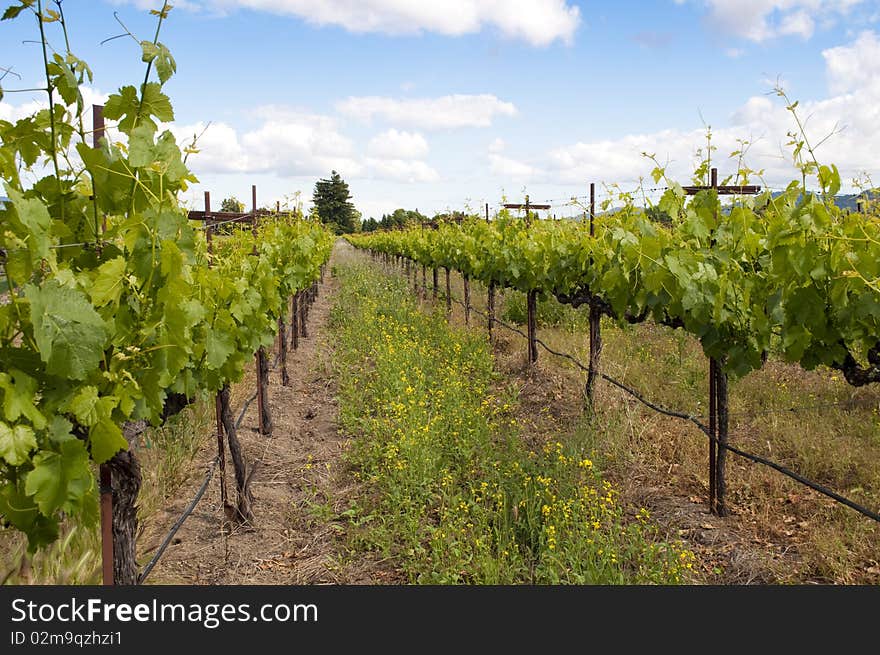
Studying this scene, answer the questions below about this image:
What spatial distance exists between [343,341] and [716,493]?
6.71m

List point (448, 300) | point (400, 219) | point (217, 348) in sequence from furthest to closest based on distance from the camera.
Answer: point (400, 219), point (448, 300), point (217, 348)

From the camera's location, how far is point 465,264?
425 inches

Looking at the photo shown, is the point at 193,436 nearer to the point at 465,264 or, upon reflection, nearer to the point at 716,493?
the point at 716,493

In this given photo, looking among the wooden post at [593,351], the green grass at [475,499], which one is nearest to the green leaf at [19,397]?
the green grass at [475,499]

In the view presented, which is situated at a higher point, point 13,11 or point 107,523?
point 13,11

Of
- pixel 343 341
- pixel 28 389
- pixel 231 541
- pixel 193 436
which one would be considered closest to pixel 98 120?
pixel 28 389

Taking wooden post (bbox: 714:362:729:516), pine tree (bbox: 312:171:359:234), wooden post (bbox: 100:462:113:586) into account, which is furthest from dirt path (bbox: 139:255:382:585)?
pine tree (bbox: 312:171:359:234)

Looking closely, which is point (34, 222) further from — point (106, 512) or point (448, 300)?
point (448, 300)

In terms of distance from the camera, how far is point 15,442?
170 centimetres

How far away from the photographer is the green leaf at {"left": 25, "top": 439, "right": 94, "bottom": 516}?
179cm

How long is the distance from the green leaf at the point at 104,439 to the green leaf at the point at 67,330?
0.23 meters

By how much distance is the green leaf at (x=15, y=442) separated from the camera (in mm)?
1670

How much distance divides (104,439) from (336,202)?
79.8m

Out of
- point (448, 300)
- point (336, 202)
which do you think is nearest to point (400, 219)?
point (336, 202)
